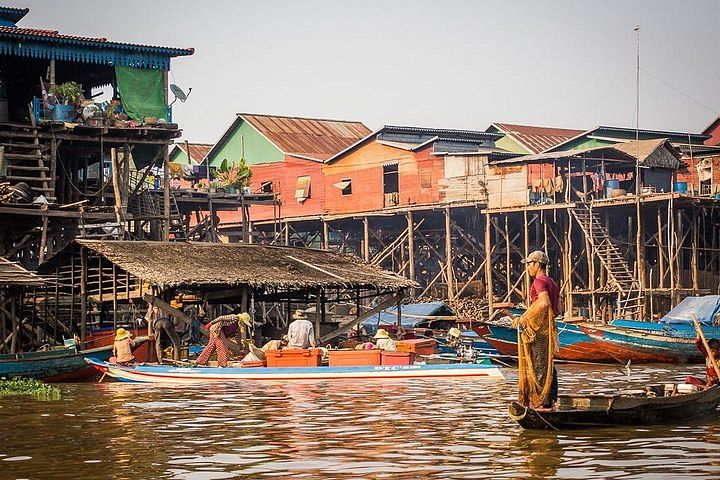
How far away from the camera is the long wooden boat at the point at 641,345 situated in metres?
29.0

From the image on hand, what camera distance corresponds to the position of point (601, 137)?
4941 cm

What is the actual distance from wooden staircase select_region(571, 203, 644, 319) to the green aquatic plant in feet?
68.4

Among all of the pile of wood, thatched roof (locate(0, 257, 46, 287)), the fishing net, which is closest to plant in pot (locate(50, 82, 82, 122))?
thatched roof (locate(0, 257, 46, 287))

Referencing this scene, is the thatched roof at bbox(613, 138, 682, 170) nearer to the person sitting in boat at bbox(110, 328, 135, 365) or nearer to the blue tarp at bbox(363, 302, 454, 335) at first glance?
the blue tarp at bbox(363, 302, 454, 335)

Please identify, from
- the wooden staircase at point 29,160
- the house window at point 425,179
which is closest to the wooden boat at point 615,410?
the wooden staircase at point 29,160

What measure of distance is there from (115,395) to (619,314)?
2069 centimetres

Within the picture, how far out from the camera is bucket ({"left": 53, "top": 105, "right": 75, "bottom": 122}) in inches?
1280

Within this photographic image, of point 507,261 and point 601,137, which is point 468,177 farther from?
point 601,137

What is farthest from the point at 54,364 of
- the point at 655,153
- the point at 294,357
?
the point at 655,153

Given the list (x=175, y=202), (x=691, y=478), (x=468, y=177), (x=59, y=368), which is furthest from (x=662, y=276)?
(x=691, y=478)

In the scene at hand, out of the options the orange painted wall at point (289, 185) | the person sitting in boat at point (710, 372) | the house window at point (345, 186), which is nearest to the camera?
the person sitting in boat at point (710, 372)

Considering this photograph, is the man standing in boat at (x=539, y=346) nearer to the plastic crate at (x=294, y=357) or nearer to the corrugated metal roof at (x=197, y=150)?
the plastic crate at (x=294, y=357)

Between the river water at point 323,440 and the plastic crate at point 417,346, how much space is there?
305cm

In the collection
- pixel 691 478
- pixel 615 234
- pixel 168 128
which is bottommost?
pixel 691 478
